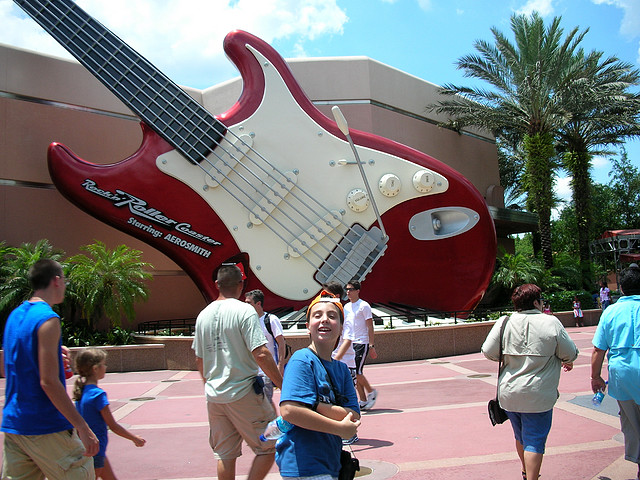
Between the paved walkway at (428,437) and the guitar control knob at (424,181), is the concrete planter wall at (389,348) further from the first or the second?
the guitar control knob at (424,181)

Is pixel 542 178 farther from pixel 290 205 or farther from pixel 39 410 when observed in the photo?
pixel 39 410

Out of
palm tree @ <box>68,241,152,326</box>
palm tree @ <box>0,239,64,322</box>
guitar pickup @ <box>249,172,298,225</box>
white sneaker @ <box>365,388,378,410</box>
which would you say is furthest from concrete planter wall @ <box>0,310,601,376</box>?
white sneaker @ <box>365,388,378,410</box>

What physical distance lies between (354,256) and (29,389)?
10.8 meters

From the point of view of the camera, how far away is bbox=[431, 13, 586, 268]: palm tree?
19.9 metres

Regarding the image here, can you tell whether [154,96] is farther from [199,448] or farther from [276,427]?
[276,427]

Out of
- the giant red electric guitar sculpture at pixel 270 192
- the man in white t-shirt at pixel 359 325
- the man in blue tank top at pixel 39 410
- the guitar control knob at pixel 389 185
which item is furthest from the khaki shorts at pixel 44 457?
the guitar control knob at pixel 389 185

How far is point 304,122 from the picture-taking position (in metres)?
14.0

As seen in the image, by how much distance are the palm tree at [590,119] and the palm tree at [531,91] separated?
557 millimetres

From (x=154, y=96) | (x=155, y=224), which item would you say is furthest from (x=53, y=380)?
(x=154, y=96)

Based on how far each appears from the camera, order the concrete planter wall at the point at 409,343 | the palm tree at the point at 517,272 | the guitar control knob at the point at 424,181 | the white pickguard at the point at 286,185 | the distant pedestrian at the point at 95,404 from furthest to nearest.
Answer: the palm tree at the point at 517,272 < the guitar control knob at the point at 424,181 < the white pickguard at the point at 286,185 < the concrete planter wall at the point at 409,343 < the distant pedestrian at the point at 95,404

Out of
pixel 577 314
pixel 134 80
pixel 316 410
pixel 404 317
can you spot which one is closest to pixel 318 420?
pixel 316 410

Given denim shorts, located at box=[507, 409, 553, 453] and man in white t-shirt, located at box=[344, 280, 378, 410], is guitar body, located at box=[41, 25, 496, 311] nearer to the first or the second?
man in white t-shirt, located at box=[344, 280, 378, 410]

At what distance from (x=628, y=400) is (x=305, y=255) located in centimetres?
978

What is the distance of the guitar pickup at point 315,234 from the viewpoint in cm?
1340
